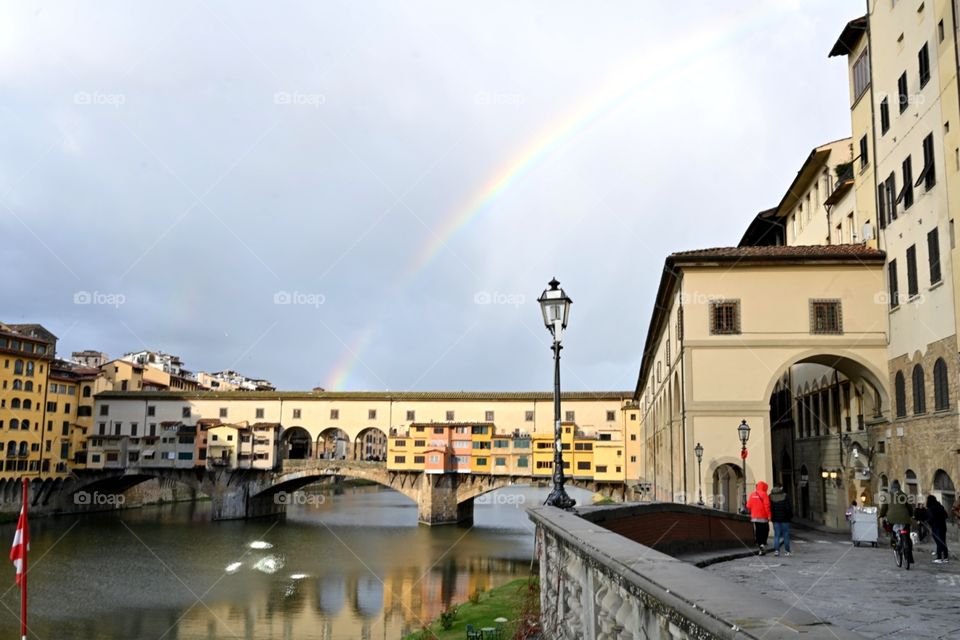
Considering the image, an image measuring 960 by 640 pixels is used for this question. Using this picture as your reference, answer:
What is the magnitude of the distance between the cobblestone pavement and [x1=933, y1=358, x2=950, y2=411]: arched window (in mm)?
4101

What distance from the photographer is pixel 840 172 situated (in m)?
33.5

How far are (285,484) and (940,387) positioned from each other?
66116 millimetres

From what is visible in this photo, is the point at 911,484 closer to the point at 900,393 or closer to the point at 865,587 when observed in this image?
the point at 900,393

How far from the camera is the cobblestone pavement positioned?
Answer: 8922 mm

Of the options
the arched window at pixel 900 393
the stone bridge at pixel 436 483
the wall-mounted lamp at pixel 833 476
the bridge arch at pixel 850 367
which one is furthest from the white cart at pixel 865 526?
the stone bridge at pixel 436 483

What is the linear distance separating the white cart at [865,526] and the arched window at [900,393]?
5312mm

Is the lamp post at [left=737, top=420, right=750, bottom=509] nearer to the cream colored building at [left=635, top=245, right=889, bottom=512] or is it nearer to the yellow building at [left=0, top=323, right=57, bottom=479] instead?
the cream colored building at [left=635, top=245, right=889, bottom=512]

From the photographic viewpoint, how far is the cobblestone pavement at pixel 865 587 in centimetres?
892

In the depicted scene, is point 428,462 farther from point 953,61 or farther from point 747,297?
point 953,61

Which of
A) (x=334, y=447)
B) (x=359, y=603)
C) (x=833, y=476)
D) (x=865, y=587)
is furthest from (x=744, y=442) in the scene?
(x=334, y=447)

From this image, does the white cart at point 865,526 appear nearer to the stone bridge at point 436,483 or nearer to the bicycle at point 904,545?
the bicycle at point 904,545

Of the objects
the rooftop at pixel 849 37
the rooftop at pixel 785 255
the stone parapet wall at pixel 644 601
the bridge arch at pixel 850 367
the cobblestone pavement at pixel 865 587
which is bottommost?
the cobblestone pavement at pixel 865 587

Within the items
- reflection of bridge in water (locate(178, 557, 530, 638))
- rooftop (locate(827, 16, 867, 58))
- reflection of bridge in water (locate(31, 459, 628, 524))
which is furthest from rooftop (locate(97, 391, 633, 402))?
rooftop (locate(827, 16, 867, 58))

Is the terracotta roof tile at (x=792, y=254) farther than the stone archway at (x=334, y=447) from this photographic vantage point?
No
